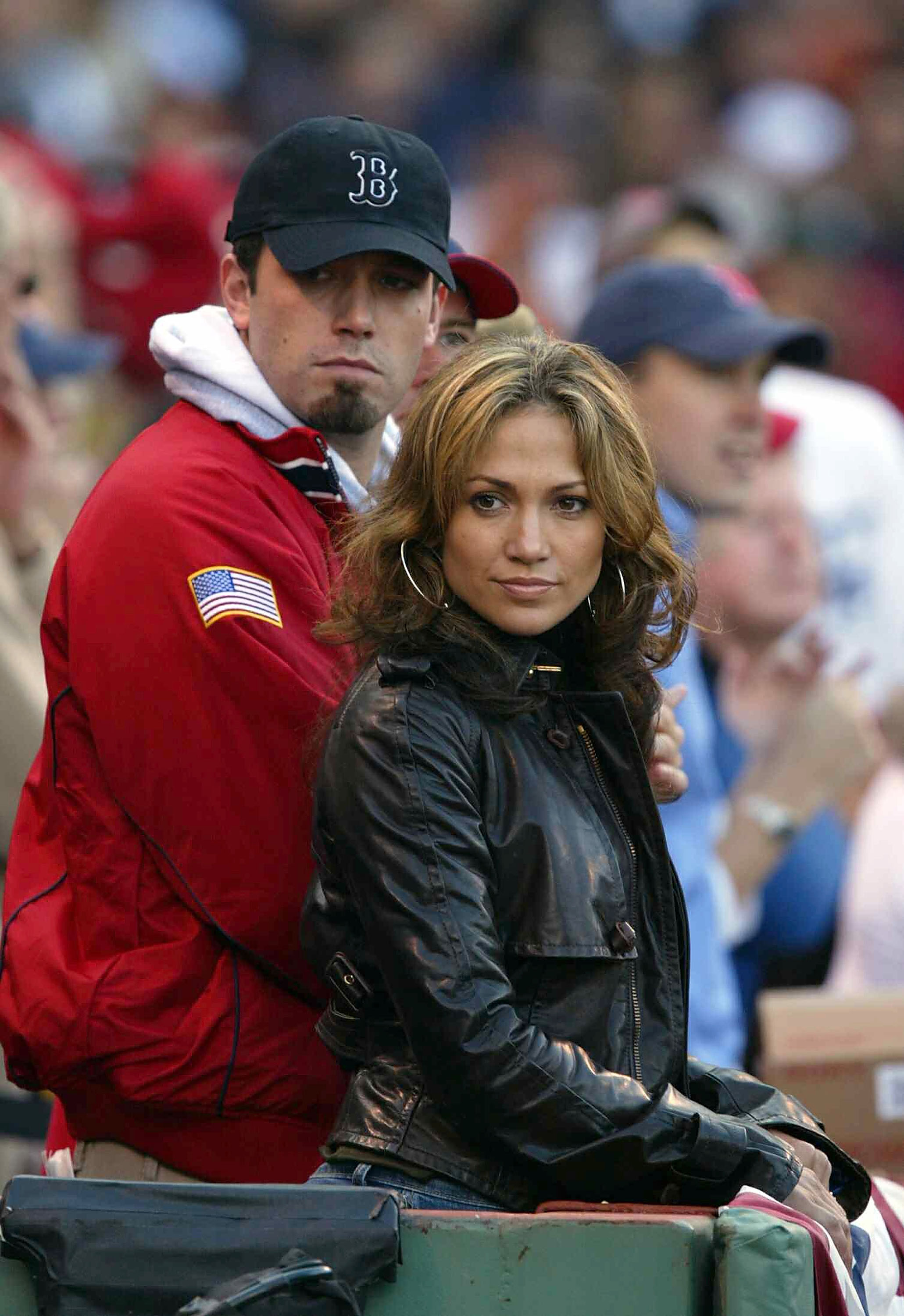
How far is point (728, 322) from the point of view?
498 cm

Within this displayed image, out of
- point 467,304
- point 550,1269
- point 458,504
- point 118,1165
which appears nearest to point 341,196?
point 458,504

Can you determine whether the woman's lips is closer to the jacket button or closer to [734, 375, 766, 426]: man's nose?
the jacket button

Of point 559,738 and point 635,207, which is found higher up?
point 635,207

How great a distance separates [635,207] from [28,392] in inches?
85.3

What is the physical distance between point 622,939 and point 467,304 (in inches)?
61.2

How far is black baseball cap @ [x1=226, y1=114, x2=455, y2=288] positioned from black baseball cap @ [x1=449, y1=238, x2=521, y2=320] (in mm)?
446

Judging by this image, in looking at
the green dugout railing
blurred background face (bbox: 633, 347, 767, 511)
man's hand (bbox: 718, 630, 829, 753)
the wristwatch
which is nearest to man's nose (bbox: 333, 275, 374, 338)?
the green dugout railing

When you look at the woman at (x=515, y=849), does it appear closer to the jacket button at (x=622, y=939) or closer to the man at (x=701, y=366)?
the jacket button at (x=622, y=939)

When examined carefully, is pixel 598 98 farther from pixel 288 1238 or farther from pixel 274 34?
pixel 288 1238

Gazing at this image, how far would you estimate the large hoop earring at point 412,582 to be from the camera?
2.65 meters

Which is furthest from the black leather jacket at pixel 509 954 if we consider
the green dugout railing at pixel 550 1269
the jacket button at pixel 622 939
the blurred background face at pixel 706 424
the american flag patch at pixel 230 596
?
the blurred background face at pixel 706 424

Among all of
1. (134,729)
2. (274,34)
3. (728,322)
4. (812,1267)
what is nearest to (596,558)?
(134,729)

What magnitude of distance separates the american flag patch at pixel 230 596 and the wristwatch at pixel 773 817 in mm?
3022

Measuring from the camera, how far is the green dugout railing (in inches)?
92.2
